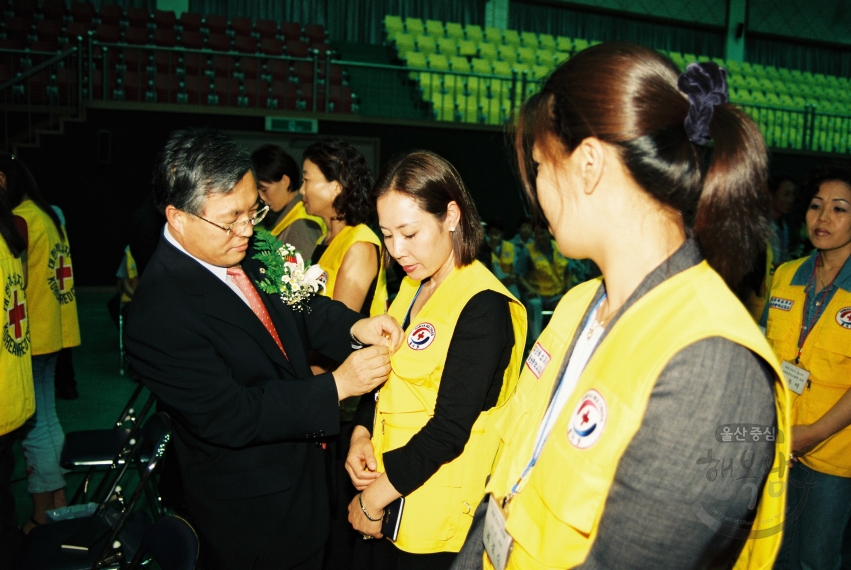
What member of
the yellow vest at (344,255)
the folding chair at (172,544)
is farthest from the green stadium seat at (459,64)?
the folding chair at (172,544)

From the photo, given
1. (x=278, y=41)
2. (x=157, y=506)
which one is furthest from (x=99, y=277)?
(x=157, y=506)

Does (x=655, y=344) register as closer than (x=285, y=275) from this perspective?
Yes

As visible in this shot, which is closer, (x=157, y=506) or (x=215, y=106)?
(x=157, y=506)

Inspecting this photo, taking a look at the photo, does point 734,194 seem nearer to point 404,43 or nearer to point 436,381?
point 436,381

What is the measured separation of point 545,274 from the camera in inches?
291

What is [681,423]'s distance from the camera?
2.56ft

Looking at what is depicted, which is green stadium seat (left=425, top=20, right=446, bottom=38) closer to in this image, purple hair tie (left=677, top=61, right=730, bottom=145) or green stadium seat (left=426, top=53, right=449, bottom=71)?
green stadium seat (left=426, top=53, right=449, bottom=71)

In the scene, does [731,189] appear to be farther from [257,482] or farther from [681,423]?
[257,482]

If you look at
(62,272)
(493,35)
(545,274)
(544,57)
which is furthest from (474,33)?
(62,272)

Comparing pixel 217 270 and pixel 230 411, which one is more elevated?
pixel 217 270

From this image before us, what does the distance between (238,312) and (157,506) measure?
1.43 m

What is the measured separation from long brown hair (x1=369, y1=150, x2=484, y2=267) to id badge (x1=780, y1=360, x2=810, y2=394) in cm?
125

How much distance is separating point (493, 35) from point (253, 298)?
13.0 meters

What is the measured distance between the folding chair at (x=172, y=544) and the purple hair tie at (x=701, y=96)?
4.94 feet
